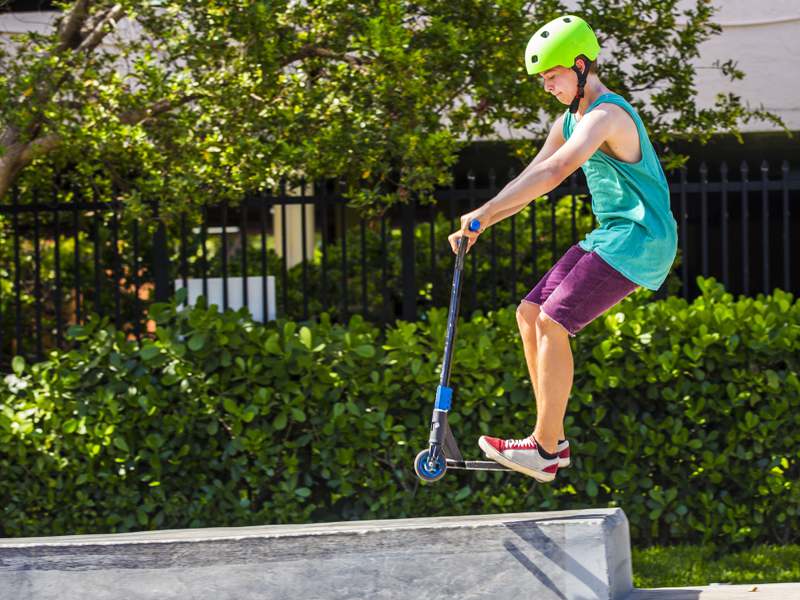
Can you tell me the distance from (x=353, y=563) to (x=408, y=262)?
3.61m

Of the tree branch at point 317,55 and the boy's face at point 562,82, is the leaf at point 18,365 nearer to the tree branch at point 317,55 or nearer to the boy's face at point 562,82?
the tree branch at point 317,55

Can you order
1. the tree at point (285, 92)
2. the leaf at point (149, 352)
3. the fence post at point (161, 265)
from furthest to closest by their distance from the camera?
the fence post at point (161, 265), the leaf at point (149, 352), the tree at point (285, 92)

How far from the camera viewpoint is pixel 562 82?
417 centimetres

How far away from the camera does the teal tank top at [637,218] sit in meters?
4.09

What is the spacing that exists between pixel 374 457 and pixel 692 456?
1.91m

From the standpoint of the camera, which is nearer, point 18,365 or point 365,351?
point 365,351

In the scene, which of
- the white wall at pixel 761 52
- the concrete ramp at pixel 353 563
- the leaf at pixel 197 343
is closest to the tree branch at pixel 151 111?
the leaf at pixel 197 343

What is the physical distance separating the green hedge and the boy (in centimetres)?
243

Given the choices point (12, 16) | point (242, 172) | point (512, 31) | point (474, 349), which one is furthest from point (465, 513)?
point (12, 16)

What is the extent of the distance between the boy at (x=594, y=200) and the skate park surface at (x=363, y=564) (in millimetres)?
558

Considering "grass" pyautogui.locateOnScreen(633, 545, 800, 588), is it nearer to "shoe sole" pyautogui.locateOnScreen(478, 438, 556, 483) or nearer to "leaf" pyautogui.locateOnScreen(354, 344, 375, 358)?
"leaf" pyautogui.locateOnScreen(354, 344, 375, 358)

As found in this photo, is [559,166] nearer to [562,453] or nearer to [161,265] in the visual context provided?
[562,453]

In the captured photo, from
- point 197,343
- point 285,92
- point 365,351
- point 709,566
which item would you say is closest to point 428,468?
point 365,351

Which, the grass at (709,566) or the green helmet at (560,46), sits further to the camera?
the grass at (709,566)
